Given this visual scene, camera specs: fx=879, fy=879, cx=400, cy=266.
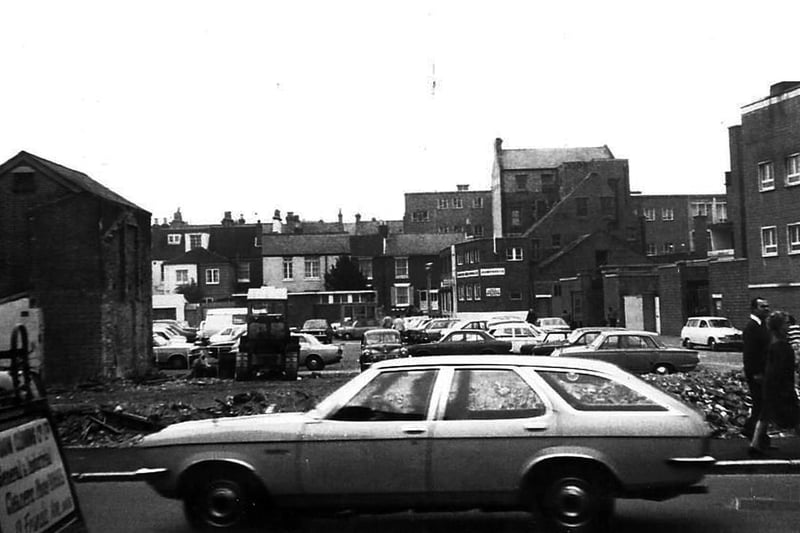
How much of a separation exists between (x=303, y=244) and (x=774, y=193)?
46.7 meters

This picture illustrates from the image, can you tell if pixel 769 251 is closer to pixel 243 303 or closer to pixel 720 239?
pixel 720 239

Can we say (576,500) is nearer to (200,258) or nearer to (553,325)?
(553,325)

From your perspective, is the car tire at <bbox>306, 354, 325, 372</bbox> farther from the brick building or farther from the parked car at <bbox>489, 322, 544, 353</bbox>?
the brick building

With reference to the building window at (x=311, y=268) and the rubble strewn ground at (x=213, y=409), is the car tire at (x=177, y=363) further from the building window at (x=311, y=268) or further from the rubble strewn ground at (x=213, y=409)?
the building window at (x=311, y=268)

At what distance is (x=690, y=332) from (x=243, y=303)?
1736 inches

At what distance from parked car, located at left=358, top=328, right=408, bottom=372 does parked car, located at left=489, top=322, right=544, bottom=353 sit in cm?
414

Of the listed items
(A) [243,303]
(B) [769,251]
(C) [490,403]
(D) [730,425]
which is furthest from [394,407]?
(A) [243,303]

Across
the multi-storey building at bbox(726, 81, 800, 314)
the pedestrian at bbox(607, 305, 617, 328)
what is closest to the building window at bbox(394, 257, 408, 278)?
the pedestrian at bbox(607, 305, 617, 328)

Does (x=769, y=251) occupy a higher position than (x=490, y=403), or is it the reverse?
(x=769, y=251)

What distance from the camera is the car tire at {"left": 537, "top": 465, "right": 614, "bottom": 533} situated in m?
6.92

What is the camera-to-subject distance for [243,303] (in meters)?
73.8

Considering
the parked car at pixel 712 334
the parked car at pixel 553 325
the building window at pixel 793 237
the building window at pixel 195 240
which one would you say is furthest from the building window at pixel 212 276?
the building window at pixel 793 237

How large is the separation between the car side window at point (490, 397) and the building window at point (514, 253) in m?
61.5

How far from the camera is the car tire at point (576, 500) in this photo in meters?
6.92
